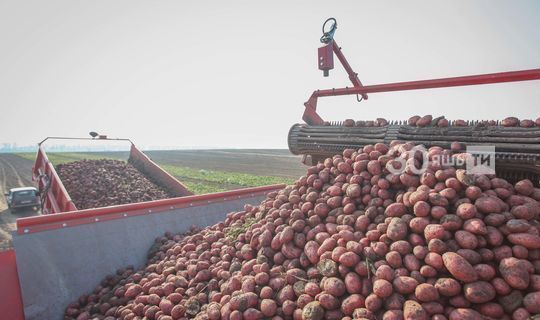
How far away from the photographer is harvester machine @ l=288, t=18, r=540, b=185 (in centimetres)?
308

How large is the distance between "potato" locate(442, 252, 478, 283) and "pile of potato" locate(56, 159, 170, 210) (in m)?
5.96

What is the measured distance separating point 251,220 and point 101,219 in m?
2.03

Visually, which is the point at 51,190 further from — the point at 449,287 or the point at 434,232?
the point at 449,287

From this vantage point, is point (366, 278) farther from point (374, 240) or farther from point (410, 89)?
point (410, 89)

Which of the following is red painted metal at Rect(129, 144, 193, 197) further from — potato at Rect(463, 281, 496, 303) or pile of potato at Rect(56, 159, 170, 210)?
potato at Rect(463, 281, 496, 303)

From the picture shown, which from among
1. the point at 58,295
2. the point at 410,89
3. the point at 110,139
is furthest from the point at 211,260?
the point at 110,139

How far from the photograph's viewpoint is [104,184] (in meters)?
7.04

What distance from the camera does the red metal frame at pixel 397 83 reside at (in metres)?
3.46

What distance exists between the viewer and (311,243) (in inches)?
115

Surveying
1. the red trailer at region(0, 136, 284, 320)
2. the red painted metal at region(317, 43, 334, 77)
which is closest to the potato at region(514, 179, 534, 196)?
the red painted metal at region(317, 43, 334, 77)

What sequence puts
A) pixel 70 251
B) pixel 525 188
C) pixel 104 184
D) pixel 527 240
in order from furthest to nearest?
pixel 104 184 → pixel 70 251 → pixel 525 188 → pixel 527 240

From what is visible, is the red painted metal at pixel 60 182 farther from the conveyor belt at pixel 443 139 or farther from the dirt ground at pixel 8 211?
the conveyor belt at pixel 443 139

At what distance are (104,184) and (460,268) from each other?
23.4ft

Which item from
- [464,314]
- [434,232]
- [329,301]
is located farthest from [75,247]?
[464,314]
